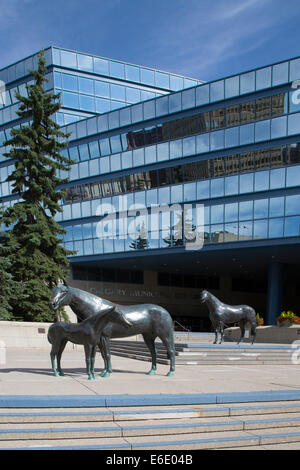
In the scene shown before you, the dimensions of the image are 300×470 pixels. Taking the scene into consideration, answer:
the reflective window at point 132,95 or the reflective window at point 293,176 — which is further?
the reflective window at point 132,95

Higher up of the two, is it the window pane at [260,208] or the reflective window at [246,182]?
the reflective window at [246,182]

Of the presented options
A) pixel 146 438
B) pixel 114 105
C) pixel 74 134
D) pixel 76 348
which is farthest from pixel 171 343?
pixel 114 105

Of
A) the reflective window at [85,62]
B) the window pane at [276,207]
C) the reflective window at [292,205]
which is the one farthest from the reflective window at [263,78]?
A: the reflective window at [85,62]

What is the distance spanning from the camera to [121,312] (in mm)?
11219

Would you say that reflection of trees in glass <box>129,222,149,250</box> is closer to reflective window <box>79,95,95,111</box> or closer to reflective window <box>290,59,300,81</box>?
reflective window <box>290,59,300,81</box>

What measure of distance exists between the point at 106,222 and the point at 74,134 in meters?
9.79

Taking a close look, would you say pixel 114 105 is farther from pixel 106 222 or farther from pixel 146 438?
pixel 146 438

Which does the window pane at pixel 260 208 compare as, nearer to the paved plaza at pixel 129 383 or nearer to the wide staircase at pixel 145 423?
the paved plaza at pixel 129 383

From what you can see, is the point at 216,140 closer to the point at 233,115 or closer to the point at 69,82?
the point at 233,115

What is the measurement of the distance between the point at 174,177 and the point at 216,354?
23.9 meters

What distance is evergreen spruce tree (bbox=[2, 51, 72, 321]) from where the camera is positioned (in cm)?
2581

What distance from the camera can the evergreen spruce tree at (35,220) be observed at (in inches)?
1016

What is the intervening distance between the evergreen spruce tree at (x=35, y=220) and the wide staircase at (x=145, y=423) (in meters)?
18.2

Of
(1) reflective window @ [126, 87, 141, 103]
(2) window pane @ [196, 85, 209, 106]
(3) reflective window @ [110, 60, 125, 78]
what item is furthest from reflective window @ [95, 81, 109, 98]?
(2) window pane @ [196, 85, 209, 106]
